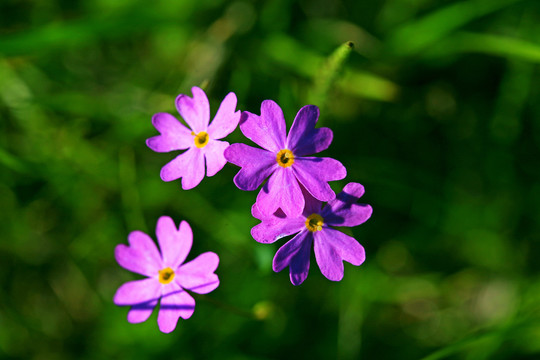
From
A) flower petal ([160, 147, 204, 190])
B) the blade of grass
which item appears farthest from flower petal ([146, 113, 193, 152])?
the blade of grass

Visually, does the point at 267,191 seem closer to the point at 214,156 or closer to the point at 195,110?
the point at 214,156

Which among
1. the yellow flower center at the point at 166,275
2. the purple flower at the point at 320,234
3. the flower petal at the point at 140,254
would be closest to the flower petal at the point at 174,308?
the yellow flower center at the point at 166,275

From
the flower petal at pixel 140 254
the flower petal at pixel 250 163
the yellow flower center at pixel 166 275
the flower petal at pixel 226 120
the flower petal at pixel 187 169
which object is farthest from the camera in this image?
the flower petal at pixel 140 254

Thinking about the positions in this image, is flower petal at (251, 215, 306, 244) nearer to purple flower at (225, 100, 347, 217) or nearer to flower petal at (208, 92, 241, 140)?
purple flower at (225, 100, 347, 217)

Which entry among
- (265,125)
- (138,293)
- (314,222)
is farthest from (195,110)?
(138,293)

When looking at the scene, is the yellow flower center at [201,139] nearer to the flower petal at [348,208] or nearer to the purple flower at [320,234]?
the purple flower at [320,234]

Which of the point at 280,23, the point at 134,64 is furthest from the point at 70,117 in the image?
the point at 280,23

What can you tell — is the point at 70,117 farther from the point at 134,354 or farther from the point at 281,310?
the point at 281,310
